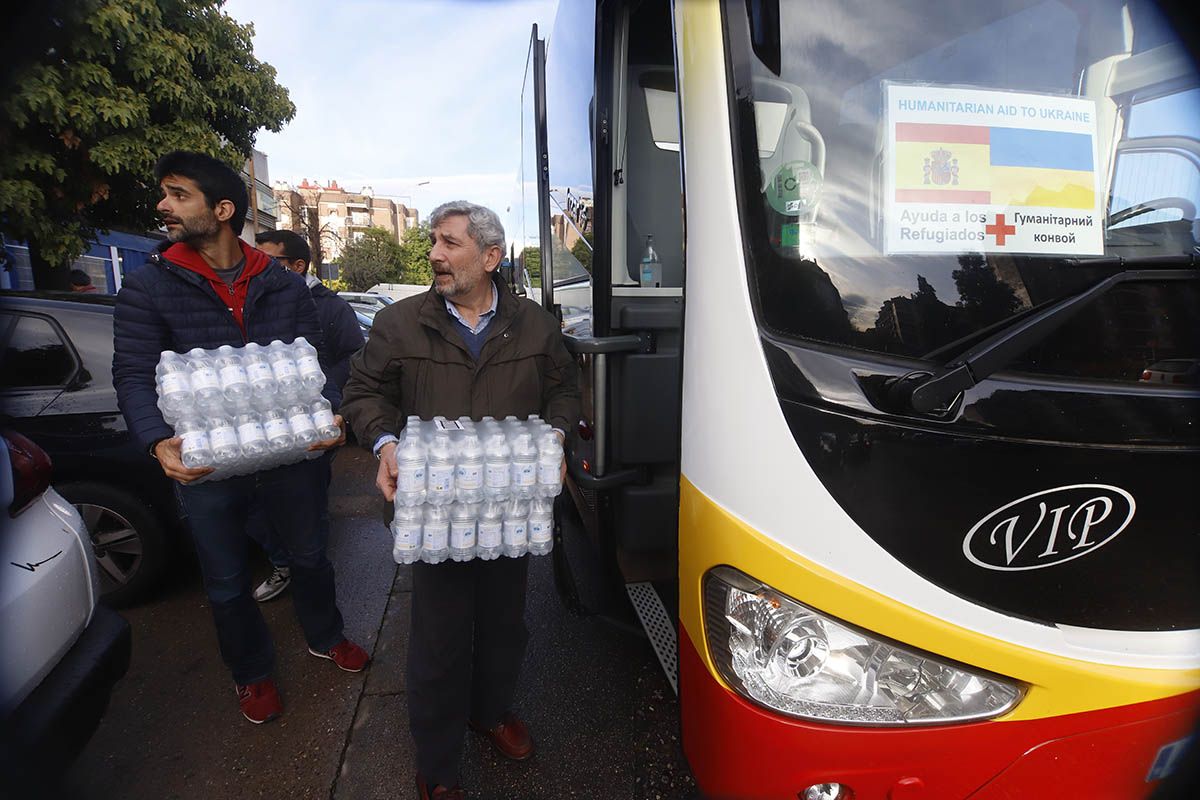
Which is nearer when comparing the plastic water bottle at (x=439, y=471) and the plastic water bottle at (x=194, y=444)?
the plastic water bottle at (x=439, y=471)

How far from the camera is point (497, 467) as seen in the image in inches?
71.3

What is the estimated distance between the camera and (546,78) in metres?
3.51

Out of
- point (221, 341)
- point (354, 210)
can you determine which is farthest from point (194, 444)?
point (354, 210)

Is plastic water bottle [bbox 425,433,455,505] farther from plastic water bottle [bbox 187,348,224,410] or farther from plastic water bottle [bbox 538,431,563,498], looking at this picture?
plastic water bottle [bbox 187,348,224,410]

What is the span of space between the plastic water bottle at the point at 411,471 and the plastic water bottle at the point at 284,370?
0.68 m

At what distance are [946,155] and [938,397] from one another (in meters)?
0.60

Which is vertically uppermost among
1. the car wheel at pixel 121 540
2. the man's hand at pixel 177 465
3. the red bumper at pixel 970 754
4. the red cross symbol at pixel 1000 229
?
the red cross symbol at pixel 1000 229

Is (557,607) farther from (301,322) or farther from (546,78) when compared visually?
(546,78)

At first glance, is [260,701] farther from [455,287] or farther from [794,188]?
[794,188]

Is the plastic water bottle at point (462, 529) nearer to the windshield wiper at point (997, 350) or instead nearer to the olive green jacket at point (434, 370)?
the olive green jacket at point (434, 370)

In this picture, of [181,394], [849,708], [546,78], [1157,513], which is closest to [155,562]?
[181,394]

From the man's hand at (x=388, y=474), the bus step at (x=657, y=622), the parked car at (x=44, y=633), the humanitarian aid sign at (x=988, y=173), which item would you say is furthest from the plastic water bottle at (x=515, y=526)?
the parked car at (x=44, y=633)

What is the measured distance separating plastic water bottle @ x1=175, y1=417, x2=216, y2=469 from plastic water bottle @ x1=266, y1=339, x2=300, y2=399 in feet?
0.89

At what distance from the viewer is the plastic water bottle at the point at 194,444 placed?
2045 millimetres
